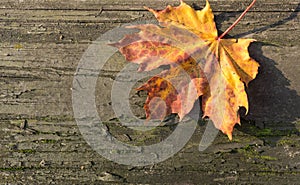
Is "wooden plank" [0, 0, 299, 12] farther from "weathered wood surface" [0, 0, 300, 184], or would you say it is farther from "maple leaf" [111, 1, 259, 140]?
"maple leaf" [111, 1, 259, 140]

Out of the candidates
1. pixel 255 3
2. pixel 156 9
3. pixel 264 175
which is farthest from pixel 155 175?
pixel 255 3

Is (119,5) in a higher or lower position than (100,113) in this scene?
higher

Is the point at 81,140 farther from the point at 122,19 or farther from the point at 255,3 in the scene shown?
the point at 255,3

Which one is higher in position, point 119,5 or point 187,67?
point 119,5

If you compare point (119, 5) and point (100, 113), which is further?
point (119, 5)
